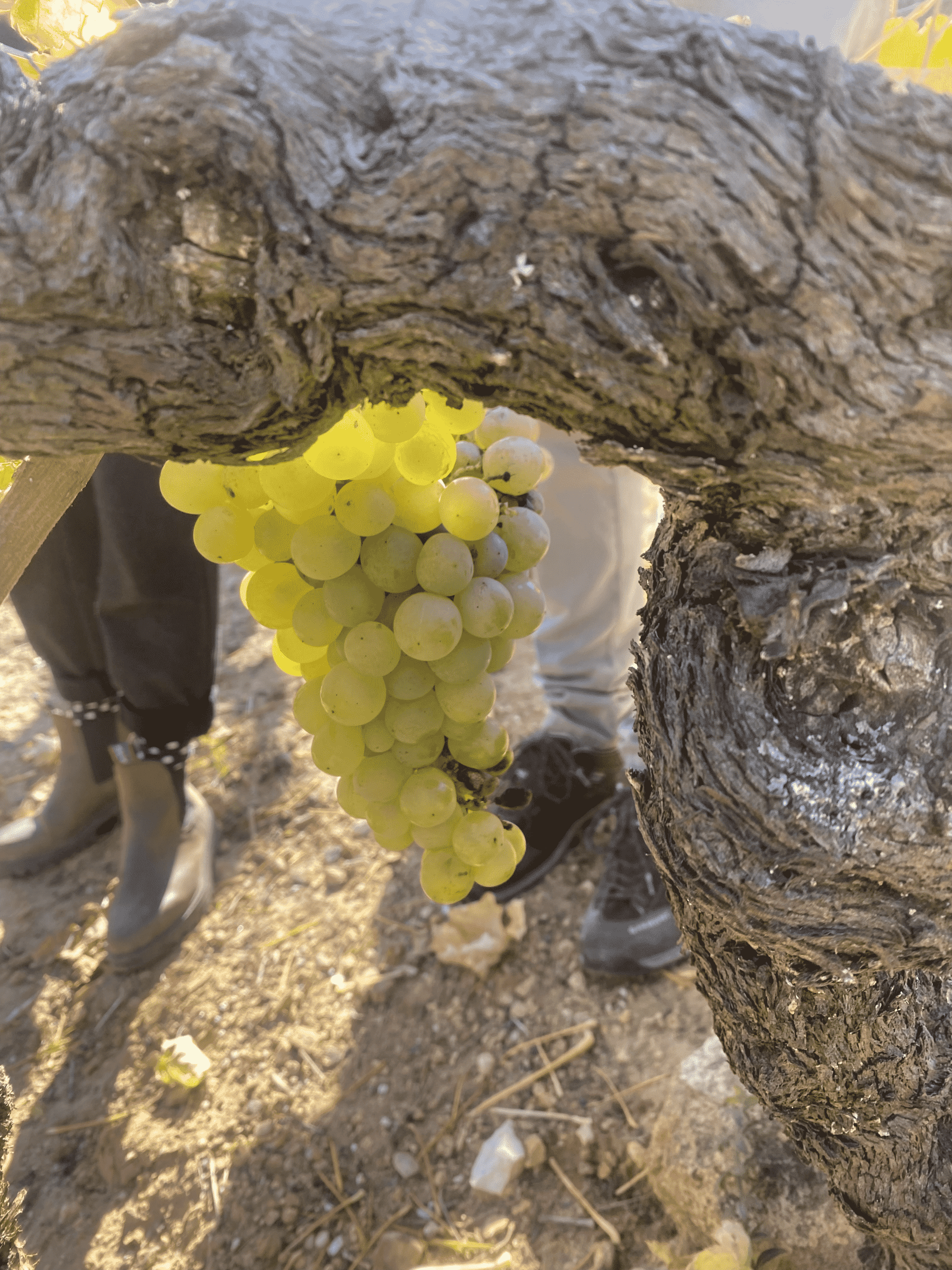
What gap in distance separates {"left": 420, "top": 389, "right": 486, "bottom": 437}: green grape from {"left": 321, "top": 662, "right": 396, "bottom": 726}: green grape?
22 cm

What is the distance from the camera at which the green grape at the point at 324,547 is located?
66cm

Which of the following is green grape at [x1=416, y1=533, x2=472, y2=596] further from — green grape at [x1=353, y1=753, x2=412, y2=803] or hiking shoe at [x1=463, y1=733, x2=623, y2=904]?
hiking shoe at [x1=463, y1=733, x2=623, y2=904]

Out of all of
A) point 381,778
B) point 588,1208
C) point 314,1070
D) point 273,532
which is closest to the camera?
point 273,532

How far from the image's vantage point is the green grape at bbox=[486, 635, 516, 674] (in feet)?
2.61

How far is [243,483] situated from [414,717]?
26cm

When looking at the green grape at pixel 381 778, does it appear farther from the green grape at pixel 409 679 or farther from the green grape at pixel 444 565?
the green grape at pixel 444 565

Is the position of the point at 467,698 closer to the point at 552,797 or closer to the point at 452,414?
the point at 452,414

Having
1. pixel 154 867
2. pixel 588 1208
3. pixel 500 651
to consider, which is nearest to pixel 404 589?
pixel 500 651

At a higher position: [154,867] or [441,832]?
[441,832]

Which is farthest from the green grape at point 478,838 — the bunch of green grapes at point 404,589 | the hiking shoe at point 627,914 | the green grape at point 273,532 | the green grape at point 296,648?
the hiking shoe at point 627,914

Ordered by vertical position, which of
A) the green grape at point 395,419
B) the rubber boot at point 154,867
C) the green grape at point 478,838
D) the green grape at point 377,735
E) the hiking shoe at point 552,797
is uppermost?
the green grape at point 395,419

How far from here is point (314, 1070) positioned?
1.57 m

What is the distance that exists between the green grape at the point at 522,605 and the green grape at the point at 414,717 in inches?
3.8

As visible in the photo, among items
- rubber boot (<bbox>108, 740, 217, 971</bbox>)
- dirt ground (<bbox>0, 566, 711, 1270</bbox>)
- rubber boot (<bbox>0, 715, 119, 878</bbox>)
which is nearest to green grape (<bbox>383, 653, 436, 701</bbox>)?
dirt ground (<bbox>0, 566, 711, 1270</bbox>)
